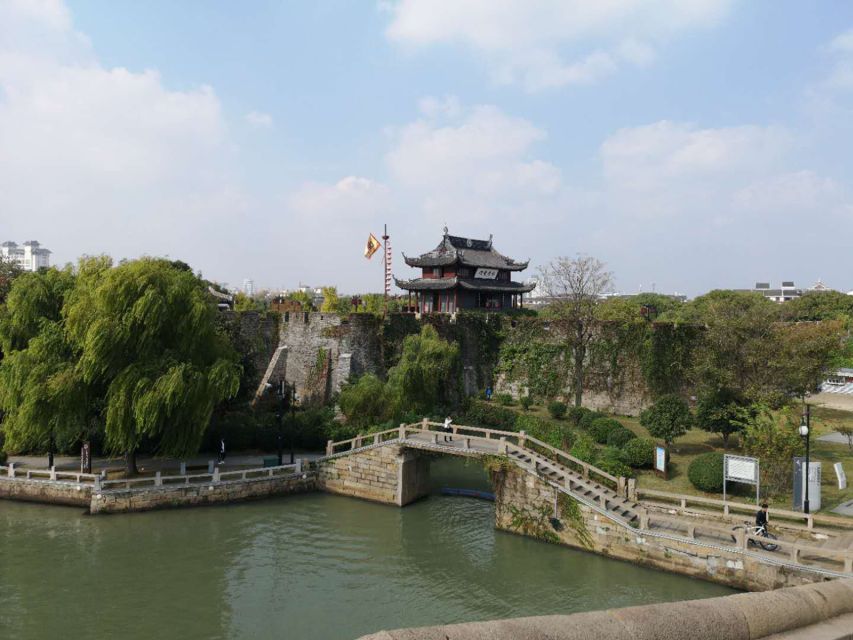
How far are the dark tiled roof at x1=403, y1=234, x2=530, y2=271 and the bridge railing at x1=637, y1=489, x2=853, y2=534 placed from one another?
76.4 feet

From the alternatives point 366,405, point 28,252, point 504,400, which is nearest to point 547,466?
point 366,405

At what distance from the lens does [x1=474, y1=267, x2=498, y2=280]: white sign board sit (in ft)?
137

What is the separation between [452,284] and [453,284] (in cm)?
7

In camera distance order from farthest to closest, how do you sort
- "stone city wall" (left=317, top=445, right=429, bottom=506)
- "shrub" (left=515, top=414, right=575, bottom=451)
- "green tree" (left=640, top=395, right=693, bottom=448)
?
1. "shrub" (left=515, top=414, right=575, bottom=451)
2. "green tree" (left=640, top=395, right=693, bottom=448)
3. "stone city wall" (left=317, top=445, right=429, bottom=506)

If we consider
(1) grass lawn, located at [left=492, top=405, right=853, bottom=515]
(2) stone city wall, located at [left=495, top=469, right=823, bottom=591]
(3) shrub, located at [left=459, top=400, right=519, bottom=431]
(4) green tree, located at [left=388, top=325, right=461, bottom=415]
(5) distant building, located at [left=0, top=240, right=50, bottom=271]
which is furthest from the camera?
(5) distant building, located at [left=0, top=240, right=50, bottom=271]

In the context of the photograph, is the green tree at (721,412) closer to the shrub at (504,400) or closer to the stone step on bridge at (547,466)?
the stone step on bridge at (547,466)

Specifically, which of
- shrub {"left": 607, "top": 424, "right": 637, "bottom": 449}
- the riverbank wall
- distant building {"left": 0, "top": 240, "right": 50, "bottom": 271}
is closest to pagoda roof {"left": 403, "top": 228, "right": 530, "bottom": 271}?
shrub {"left": 607, "top": 424, "right": 637, "bottom": 449}

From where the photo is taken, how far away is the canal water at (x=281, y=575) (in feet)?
47.7

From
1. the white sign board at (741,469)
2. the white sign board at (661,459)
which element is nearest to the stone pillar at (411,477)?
the white sign board at (661,459)

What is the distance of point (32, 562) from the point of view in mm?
17234

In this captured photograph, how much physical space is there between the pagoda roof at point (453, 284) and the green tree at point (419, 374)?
8.08 m

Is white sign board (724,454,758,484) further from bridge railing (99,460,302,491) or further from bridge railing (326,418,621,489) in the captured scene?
bridge railing (99,460,302,491)

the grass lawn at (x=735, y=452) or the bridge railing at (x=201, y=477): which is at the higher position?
the grass lawn at (x=735, y=452)

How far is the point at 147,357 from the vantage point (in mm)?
22047
